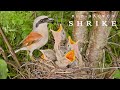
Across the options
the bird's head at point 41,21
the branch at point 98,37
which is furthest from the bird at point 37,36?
the branch at point 98,37

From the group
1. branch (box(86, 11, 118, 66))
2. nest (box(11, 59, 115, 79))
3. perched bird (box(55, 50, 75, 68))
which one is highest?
branch (box(86, 11, 118, 66))

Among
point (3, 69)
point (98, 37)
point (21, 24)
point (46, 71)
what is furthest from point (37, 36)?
point (98, 37)

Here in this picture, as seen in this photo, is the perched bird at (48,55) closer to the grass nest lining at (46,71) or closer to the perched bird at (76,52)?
the grass nest lining at (46,71)

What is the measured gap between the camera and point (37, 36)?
7.04 meters

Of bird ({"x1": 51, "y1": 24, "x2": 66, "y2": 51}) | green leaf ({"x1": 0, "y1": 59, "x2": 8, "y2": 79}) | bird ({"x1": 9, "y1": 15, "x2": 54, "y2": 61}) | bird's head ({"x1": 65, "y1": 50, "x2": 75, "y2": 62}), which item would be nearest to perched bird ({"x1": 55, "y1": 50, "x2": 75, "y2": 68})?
bird's head ({"x1": 65, "y1": 50, "x2": 75, "y2": 62})

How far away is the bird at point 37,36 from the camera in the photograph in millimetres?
7023

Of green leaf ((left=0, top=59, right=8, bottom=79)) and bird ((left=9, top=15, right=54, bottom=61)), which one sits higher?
bird ((left=9, top=15, right=54, bottom=61))

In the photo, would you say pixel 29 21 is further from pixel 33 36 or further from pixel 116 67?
pixel 116 67

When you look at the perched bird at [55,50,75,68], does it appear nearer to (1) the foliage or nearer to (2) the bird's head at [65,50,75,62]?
(2) the bird's head at [65,50,75,62]

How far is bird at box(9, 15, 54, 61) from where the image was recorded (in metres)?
7.02

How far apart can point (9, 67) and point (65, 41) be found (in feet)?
1.93

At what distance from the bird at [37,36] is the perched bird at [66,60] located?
0.74ft
